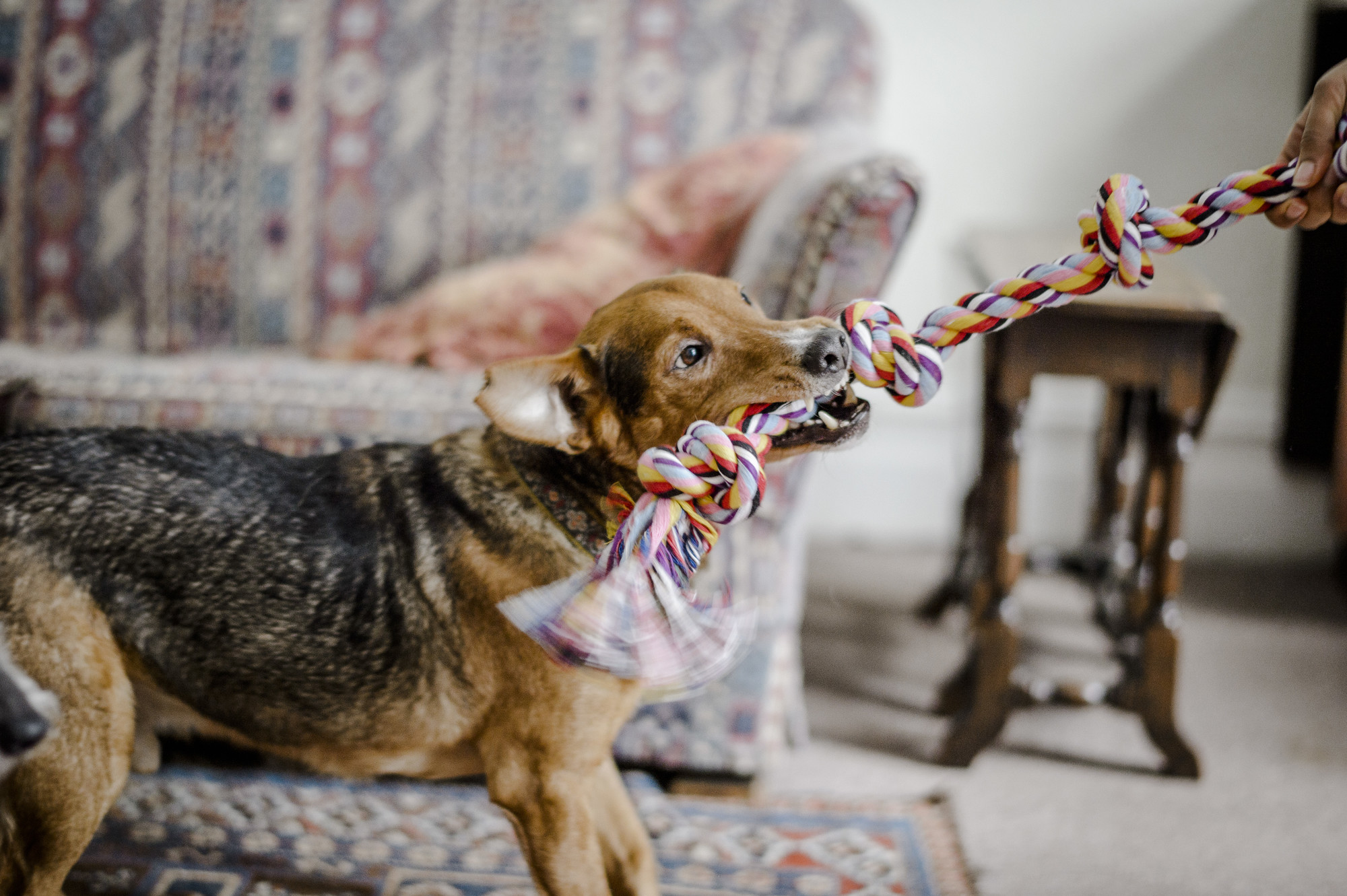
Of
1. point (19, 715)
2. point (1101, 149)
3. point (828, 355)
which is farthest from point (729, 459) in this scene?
point (1101, 149)

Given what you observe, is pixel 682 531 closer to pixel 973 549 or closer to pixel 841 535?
pixel 973 549

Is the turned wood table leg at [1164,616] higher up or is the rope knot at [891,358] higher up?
the rope knot at [891,358]

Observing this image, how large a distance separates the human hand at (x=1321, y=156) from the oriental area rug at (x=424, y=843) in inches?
47.5

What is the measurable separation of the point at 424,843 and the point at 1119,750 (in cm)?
152

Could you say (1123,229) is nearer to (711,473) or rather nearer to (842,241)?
(711,473)

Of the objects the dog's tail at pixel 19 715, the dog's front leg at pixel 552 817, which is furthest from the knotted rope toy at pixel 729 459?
the dog's tail at pixel 19 715

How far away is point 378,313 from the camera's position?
115 inches

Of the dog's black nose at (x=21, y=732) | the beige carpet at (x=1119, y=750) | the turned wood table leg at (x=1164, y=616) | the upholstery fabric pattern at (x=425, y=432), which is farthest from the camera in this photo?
the turned wood table leg at (x=1164, y=616)

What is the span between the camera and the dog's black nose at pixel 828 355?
1263mm

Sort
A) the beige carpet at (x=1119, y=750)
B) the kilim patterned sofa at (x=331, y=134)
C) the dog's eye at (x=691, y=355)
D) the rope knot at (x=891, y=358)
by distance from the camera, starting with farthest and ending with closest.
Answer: the kilim patterned sofa at (x=331, y=134) < the beige carpet at (x=1119, y=750) < the dog's eye at (x=691, y=355) < the rope knot at (x=891, y=358)

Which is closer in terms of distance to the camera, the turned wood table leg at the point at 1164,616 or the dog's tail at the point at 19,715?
the dog's tail at the point at 19,715

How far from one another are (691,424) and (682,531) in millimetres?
124

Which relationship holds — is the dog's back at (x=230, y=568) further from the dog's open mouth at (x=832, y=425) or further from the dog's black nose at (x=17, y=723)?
the dog's open mouth at (x=832, y=425)

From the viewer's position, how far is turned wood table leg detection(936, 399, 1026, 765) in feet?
7.20
